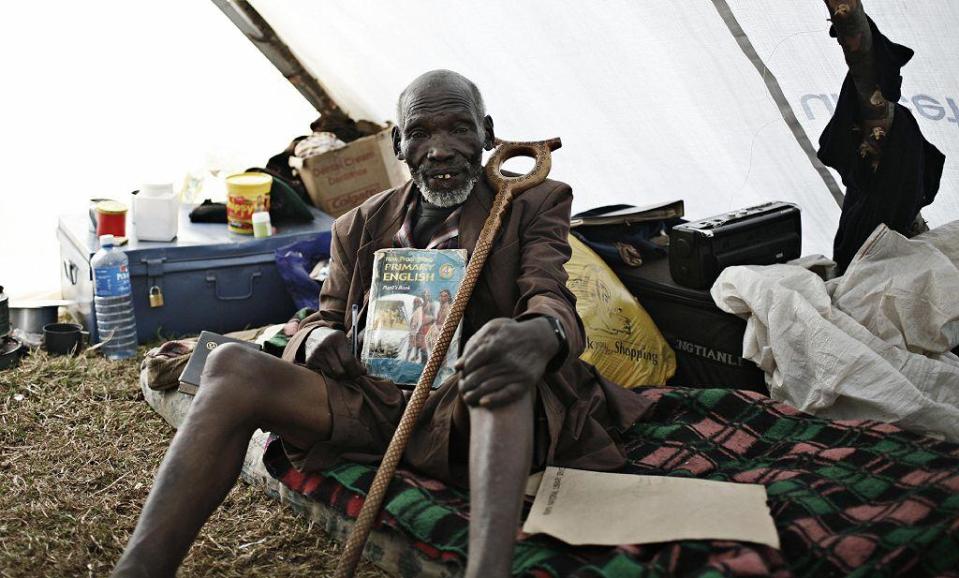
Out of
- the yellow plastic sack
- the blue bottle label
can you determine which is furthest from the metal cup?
the yellow plastic sack

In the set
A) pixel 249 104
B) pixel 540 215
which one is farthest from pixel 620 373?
pixel 249 104

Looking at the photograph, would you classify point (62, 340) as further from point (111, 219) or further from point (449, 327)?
point (449, 327)

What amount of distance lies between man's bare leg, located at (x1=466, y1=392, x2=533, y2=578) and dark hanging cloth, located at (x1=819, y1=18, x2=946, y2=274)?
5.38ft

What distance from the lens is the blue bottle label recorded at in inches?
163

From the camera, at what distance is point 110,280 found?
4156 millimetres

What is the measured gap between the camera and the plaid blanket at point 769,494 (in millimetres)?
2125

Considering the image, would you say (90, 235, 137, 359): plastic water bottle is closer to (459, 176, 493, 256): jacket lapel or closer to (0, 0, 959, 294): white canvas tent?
(0, 0, 959, 294): white canvas tent

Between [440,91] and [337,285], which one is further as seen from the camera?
[337,285]

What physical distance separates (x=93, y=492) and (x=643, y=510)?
1.77 metres

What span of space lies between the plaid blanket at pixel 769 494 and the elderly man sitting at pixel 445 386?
112 millimetres

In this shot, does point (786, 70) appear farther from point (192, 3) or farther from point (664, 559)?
point (192, 3)

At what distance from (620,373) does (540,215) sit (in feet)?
3.25

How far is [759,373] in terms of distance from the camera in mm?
3324

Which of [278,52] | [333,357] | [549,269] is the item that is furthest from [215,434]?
[278,52]
